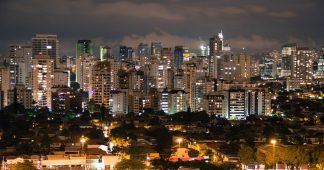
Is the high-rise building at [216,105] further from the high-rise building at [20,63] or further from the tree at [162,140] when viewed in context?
the high-rise building at [20,63]

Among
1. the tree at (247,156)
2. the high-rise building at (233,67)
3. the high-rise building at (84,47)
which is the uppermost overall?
the high-rise building at (84,47)

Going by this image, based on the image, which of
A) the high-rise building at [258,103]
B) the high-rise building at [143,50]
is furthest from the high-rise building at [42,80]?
the high-rise building at [143,50]

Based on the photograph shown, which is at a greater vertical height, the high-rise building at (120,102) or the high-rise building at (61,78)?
the high-rise building at (61,78)

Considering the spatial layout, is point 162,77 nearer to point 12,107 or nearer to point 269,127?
point 12,107

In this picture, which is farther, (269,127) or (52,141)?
(269,127)

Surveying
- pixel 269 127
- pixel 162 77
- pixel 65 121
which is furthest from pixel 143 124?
pixel 162 77

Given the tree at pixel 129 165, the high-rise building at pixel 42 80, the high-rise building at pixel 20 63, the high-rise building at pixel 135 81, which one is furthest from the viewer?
the high-rise building at pixel 20 63

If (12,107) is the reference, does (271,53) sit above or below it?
above
